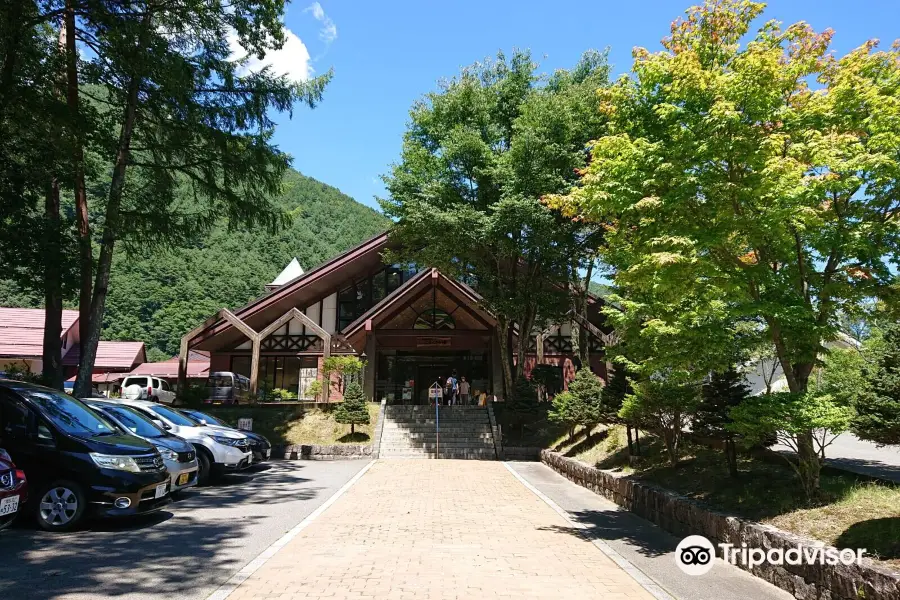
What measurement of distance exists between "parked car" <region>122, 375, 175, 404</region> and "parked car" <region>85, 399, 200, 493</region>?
1456cm

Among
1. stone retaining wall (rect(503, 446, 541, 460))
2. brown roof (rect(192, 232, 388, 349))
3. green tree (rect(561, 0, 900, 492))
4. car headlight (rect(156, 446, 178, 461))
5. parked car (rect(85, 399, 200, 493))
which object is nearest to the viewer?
green tree (rect(561, 0, 900, 492))

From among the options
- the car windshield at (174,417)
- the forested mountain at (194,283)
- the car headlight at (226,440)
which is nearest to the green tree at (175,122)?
the car windshield at (174,417)

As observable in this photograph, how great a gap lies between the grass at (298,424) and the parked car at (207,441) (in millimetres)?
6764

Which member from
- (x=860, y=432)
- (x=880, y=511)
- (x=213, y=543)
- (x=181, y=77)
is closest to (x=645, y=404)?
(x=860, y=432)

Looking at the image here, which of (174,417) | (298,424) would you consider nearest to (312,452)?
(298,424)

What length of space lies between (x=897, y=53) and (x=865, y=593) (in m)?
6.56

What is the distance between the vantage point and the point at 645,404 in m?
10.5

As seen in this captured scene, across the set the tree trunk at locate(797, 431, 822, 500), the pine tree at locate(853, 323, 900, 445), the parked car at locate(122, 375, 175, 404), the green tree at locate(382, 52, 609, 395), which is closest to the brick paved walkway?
the tree trunk at locate(797, 431, 822, 500)

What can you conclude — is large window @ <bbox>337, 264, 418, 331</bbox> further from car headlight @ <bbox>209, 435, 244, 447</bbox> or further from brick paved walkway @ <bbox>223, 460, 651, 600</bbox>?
brick paved walkway @ <bbox>223, 460, 651, 600</bbox>

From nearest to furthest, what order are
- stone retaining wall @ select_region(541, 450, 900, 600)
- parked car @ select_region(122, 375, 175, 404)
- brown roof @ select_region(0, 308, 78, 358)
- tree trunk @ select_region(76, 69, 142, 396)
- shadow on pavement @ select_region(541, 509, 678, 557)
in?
stone retaining wall @ select_region(541, 450, 900, 600), shadow on pavement @ select_region(541, 509, 678, 557), tree trunk @ select_region(76, 69, 142, 396), parked car @ select_region(122, 375, 175, 404), brown roof @ select_region(0, 308, 78, 358)

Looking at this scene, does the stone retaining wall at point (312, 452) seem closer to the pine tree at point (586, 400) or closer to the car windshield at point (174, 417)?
the car windshield at point (174, 417)

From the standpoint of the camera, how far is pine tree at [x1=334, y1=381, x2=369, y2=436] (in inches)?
744

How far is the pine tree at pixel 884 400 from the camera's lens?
7.55m

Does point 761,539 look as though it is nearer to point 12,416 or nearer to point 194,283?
point 12,416
